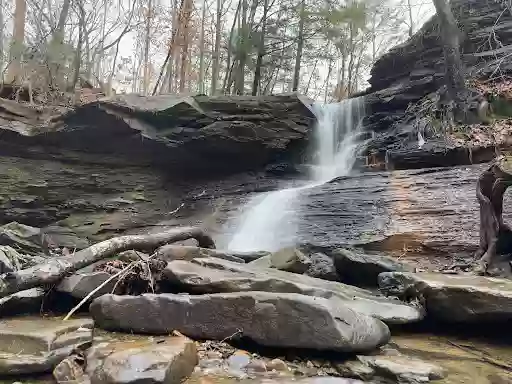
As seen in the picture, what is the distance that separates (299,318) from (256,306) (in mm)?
355

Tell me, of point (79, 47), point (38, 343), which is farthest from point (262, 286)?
point (79, 47)

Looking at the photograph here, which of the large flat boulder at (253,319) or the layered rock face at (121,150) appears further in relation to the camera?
the layered rock face at (121,150)

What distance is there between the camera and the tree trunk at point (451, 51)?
31.6ft

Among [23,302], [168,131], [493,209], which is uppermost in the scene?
[168,131]

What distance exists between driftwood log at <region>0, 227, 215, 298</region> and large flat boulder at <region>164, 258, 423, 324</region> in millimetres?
914

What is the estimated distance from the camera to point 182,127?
11.9 metres

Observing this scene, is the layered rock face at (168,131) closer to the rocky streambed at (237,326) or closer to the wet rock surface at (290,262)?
the wet rock surface at (290,262)

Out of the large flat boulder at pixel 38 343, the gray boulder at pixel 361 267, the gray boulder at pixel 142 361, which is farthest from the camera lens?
the gray boulder at pixel 361 267

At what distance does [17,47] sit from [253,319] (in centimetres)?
1350

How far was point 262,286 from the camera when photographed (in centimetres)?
401

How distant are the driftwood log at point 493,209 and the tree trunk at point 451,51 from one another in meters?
4.05

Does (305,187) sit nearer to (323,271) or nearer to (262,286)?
(323,271)

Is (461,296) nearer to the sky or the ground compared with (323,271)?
nearer to the sky

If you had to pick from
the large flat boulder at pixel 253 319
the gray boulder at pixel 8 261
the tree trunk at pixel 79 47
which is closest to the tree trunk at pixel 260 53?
the tree trunk at pixel 79 47
